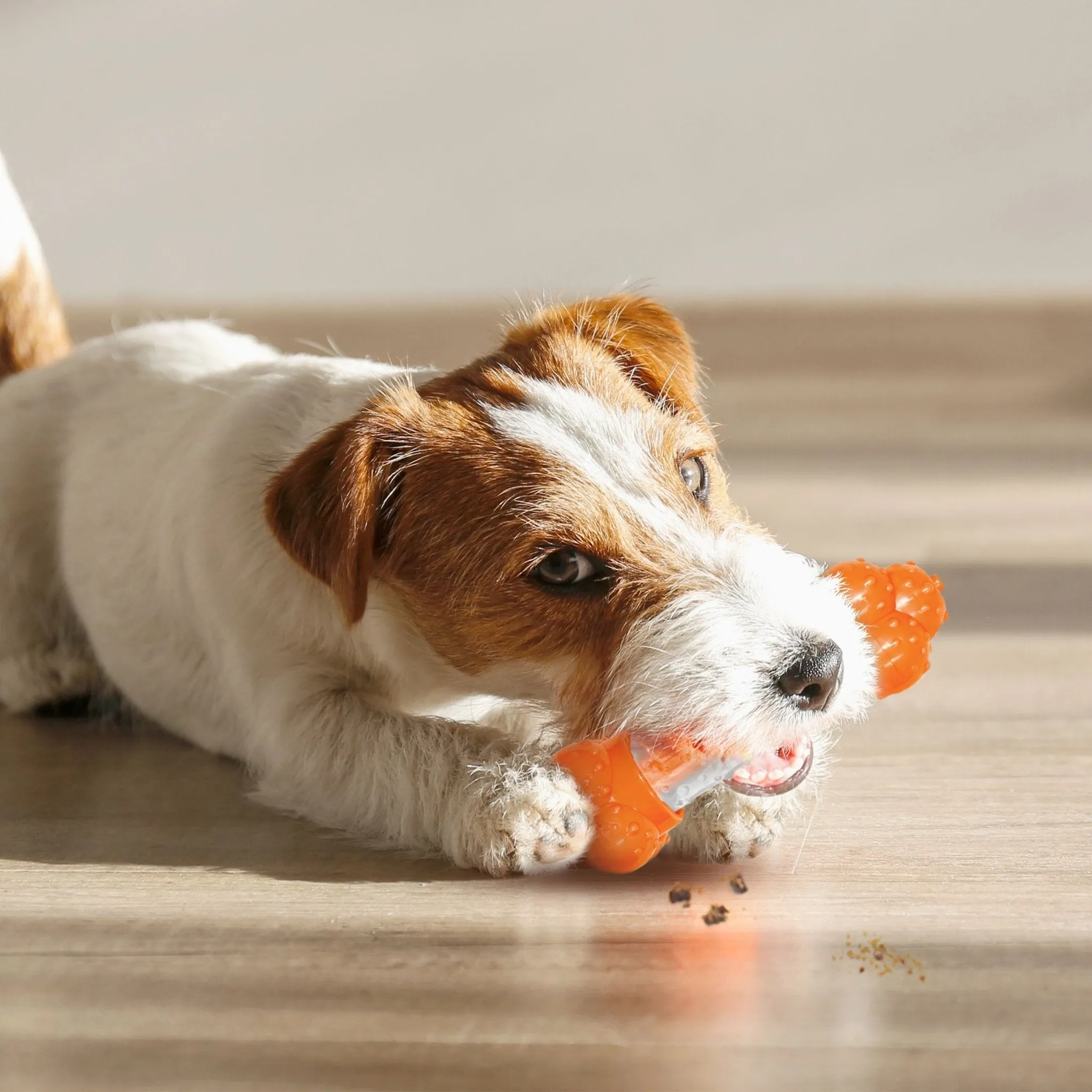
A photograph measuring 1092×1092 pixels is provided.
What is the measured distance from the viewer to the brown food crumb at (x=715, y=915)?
4.81ft

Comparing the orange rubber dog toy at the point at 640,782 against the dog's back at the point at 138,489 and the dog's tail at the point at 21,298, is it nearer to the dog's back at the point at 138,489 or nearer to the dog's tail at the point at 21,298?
the dog's back at the point at 138,489

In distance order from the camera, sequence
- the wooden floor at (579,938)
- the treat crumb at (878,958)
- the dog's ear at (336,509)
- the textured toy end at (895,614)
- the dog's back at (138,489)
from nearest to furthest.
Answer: the wooden floor at (579,938) → the treat crumb at (878,958) → the dog's ear at (336,509) → the textured toy end at (895,614) → the dog's back at (138,489)

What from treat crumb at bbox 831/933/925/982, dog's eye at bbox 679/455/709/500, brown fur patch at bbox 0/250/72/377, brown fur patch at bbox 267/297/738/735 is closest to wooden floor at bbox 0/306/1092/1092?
treat crumb at bbox 831/933/925/982

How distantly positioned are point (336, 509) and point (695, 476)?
1.38 feet

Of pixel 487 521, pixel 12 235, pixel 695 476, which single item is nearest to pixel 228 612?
pixel 487 521

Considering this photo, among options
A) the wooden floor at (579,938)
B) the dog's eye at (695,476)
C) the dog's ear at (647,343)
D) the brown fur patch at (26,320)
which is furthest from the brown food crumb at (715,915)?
the brown fur patch at (26,320)

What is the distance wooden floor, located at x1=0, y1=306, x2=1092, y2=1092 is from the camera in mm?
1238

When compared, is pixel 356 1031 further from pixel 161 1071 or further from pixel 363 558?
pixel 363 558

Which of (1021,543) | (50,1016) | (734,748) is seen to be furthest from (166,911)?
(1021,543)

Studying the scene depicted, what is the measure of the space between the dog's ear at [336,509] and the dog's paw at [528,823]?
26 cm

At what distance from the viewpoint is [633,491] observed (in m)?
1.60

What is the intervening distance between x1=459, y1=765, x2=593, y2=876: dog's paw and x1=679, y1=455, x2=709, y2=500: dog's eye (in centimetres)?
36

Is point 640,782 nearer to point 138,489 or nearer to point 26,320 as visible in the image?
point 138,489

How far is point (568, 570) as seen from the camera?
1575 mm
